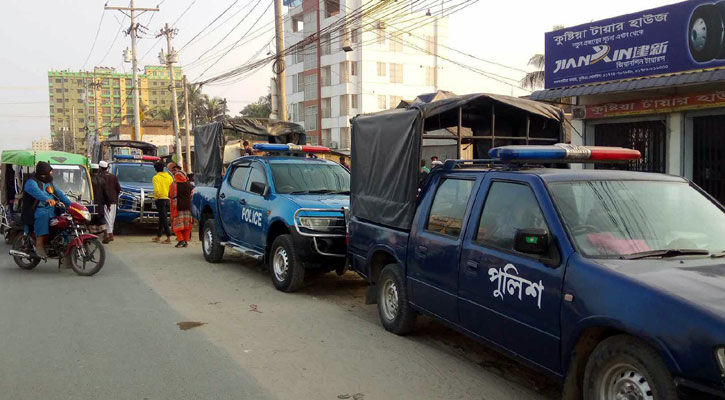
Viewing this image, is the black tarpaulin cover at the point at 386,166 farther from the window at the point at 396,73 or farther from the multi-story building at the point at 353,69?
the window at the point at 396,73

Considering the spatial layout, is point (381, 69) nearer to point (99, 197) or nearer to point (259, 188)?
point (99, 197)

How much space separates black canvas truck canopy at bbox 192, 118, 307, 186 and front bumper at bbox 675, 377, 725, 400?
9.55m

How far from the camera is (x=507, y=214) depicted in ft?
14.7

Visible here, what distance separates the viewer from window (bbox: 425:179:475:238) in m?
5.00

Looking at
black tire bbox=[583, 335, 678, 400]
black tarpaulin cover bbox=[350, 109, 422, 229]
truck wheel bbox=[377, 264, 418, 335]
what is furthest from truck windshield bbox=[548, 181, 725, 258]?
truck wheel bbox=[377, 264, 418, 335]

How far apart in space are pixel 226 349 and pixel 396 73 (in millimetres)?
44901

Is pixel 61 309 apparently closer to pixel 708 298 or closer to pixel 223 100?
pixel 708 298

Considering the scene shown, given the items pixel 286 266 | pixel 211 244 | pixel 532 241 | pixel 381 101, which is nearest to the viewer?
pixel 532 241

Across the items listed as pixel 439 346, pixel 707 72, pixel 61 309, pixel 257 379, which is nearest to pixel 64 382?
pixel 257 379

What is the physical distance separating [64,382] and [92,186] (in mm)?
9218

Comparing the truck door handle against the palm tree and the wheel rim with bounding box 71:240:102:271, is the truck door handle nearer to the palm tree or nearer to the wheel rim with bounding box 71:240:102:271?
the wheel rim with bounding box 71:240:102:271

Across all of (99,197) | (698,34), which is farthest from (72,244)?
(698,34)

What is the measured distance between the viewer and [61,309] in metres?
7.00

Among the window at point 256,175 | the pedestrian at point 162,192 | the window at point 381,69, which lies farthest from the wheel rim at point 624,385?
the window at point 381,69
